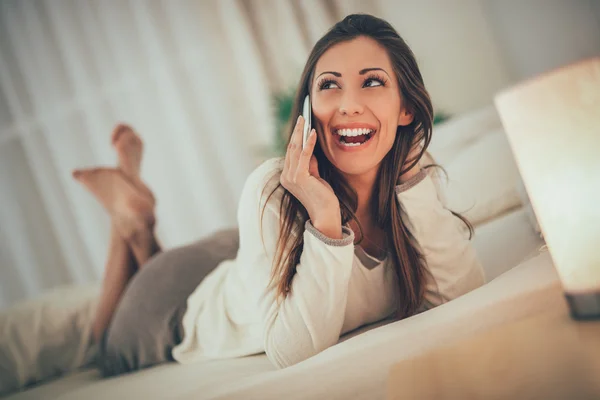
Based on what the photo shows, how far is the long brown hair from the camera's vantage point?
81 cm

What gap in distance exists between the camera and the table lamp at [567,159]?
0.50 metres

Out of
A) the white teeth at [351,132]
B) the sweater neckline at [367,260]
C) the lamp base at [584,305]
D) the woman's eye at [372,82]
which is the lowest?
the lamp base at [584,305]

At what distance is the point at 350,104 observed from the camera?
785 mm

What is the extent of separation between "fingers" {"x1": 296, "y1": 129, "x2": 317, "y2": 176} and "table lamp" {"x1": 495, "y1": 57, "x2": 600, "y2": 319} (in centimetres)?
29

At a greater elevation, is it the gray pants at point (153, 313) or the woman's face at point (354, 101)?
the woman's face at point (354, 101)

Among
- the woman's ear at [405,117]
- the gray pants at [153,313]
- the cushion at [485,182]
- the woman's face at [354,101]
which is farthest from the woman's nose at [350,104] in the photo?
the gray pants at [153,313]

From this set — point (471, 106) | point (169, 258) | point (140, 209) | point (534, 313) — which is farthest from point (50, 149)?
point (534, 313)

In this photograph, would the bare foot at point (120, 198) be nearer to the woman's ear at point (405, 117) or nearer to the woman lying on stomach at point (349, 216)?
the woman lying on stomach at point (349, 216)

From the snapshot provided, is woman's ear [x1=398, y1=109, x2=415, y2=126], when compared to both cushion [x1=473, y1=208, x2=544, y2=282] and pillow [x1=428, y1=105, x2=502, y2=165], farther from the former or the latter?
pillow [x1=428, y1=105, x2=502, y2=165]

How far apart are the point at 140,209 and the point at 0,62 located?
1.67m

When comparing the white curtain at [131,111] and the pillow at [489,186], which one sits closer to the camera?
the pillow at [489,186]

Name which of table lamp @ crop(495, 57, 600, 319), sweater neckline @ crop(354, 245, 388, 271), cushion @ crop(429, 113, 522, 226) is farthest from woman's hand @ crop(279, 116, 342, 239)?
cushion @ crop(429, 113, 522, 226)

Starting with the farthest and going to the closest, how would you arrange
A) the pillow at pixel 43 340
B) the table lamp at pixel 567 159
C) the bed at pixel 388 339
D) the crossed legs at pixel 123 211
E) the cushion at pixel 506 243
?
1. the crossed legs at pixel 123 211
2. the pillow at pixel 43 340
3. the cushion at pixel 506 243
4. the bed at pixel 388 339
5. the table lamp at pixel 567 159

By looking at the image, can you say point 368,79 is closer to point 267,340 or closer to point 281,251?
point 281,251
